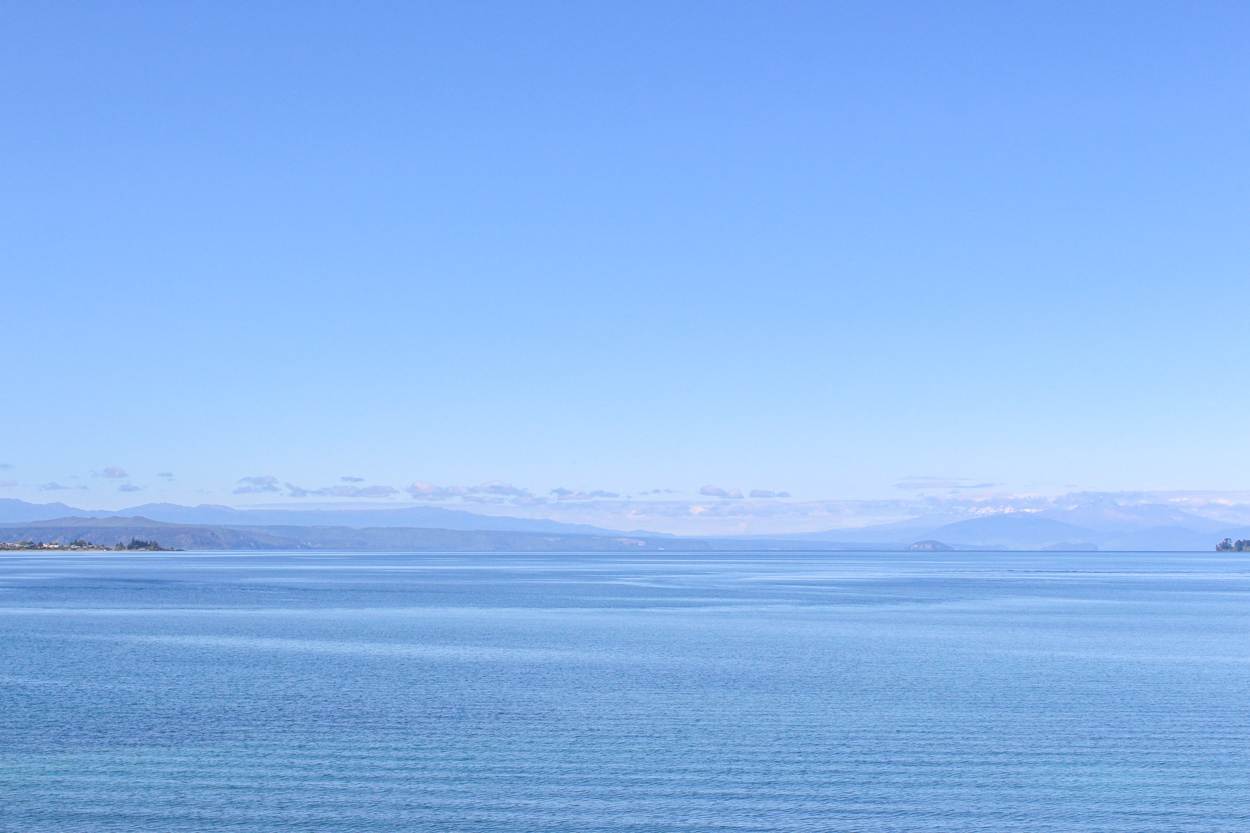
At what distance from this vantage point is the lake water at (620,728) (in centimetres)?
2247

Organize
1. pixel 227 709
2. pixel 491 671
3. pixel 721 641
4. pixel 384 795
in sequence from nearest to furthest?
pixel 384 795 < pixel 227 709 < pixel 491 671 < pixel 721 641

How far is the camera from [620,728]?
30.4 meters

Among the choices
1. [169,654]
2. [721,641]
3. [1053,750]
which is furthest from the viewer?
[721,641]

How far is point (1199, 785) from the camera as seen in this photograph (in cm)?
2470

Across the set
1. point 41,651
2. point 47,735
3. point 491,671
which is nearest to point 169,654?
point 41,651

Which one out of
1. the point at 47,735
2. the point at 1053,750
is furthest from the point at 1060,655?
the point at 47,735

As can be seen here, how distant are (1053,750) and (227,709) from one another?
A: 20171mm

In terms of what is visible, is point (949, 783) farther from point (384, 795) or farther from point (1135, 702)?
point (1135, 702)

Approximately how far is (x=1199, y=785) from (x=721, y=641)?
30.2m

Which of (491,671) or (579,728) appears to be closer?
(579,728)

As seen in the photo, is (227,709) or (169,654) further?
(169,654)

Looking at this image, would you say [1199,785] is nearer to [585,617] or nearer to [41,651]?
[41,651]

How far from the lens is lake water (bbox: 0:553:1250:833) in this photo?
2247cm

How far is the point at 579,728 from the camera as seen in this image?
30312 mm
